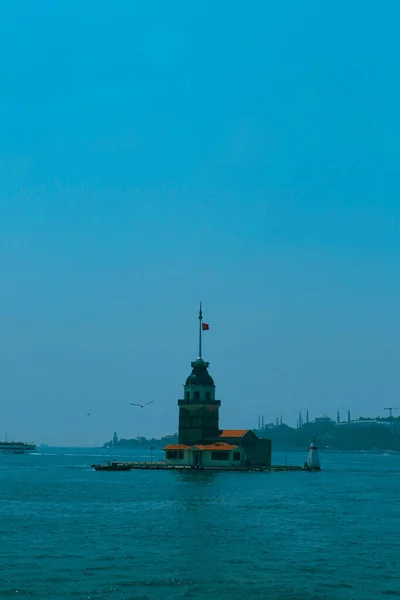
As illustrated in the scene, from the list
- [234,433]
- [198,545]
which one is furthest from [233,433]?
[198,545]

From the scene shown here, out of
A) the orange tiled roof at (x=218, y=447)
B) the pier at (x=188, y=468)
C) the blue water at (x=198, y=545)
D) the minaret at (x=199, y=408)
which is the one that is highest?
the minaret at (x=199, y=408)

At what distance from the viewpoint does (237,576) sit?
4659 centimetres

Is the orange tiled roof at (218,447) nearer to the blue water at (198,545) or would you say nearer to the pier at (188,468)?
the pier at (188,468)

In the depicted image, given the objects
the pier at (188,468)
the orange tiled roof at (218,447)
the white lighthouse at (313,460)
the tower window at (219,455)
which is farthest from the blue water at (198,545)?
the white lighthouse at (313,460)

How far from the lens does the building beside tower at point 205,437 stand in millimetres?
142750

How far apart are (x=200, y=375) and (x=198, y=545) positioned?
93.9 meters

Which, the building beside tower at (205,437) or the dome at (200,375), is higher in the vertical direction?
the dome at (200,375)

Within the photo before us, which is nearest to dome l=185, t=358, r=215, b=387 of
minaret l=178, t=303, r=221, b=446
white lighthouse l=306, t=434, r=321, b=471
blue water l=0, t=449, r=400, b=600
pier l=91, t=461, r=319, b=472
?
minaret l=178, t=303, r=221, b=446

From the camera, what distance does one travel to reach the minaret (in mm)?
147000

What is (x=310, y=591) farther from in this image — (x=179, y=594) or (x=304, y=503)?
(x=304, y=503)

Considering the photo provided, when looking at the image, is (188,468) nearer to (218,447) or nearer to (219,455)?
(219,455)

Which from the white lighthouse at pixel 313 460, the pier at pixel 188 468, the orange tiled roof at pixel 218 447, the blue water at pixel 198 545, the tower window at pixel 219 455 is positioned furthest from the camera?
the white lighthouse at pixel 313 460

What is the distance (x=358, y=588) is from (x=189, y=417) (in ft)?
342

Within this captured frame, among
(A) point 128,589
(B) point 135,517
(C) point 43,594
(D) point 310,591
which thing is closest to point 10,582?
(C) point 43,594
